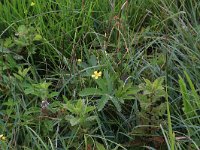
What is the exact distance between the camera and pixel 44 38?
7.33ft

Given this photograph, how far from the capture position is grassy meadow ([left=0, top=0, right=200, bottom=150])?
1.85m

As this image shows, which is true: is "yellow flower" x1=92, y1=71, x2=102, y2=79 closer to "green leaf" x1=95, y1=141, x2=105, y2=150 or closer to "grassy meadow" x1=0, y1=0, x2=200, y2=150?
"grassy meadow" x1=0, y1=0, x2=200, y2=150

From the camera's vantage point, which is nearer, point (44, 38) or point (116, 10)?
point (44, 38)

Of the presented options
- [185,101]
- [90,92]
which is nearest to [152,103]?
[185,101]

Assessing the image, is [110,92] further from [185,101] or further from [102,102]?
[185,101]

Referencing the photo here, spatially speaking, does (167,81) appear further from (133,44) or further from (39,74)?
(39,74)

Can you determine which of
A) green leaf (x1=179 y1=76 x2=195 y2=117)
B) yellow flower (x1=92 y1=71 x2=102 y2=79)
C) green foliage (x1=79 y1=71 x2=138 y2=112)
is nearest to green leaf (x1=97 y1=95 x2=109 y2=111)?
green foliage (x1=79 y1=71 x2=138 y2=112)

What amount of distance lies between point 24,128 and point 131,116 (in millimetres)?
432

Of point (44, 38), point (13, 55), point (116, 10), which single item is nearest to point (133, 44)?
point (116, 10)

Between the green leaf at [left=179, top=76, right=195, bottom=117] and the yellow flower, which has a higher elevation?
the yellow flower

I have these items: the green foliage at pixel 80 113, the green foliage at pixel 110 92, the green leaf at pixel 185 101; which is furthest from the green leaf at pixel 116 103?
the green leaf at pixel 185 101

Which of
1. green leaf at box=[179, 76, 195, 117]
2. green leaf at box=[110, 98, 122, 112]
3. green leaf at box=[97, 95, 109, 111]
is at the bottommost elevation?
green leaf at box=[179, 76, 195, 117]

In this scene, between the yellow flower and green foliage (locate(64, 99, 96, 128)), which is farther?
the yellow flower

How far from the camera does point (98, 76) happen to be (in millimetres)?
1955
